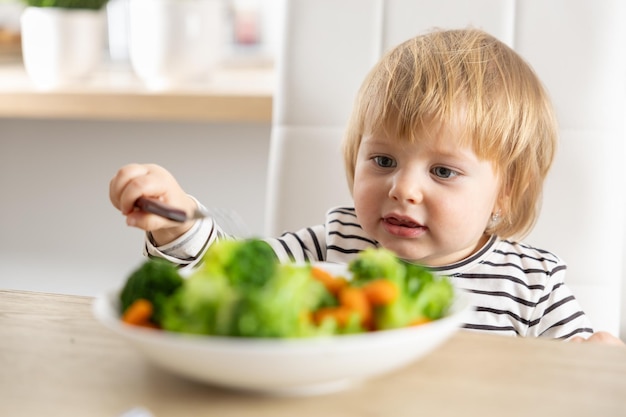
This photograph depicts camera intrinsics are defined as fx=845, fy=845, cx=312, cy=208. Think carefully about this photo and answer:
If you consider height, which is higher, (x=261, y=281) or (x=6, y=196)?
(x=261, y=281)

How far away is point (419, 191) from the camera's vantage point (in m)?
1.14

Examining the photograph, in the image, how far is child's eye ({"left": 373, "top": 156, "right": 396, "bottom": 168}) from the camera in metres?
1.18

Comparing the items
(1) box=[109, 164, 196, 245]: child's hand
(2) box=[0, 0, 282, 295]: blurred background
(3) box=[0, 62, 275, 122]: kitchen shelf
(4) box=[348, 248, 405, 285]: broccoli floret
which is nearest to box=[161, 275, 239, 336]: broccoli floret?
(4) box=[348, 248, 405, 285]: broccoli floret

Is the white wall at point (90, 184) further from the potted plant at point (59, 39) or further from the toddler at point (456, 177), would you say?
the toddler at point (456, 177)

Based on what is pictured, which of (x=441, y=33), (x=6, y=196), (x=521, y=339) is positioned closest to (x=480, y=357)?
(x=521, y=339)

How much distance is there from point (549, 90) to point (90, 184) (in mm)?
1282

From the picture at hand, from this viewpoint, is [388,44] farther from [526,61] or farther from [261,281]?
[261,281]

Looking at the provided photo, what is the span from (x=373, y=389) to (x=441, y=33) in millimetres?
768

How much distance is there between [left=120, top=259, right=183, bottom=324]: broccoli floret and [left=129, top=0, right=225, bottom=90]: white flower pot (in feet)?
4.50

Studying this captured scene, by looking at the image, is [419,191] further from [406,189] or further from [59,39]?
[59,39]

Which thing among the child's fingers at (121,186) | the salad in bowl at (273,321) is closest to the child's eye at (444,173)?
the child's fingers at (121,186)

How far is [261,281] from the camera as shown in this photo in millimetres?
563

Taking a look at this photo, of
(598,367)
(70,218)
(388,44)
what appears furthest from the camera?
(70,218)

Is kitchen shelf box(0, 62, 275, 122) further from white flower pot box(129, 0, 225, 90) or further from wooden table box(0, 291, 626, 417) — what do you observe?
wooden table box(0, 291, 626, 417)
